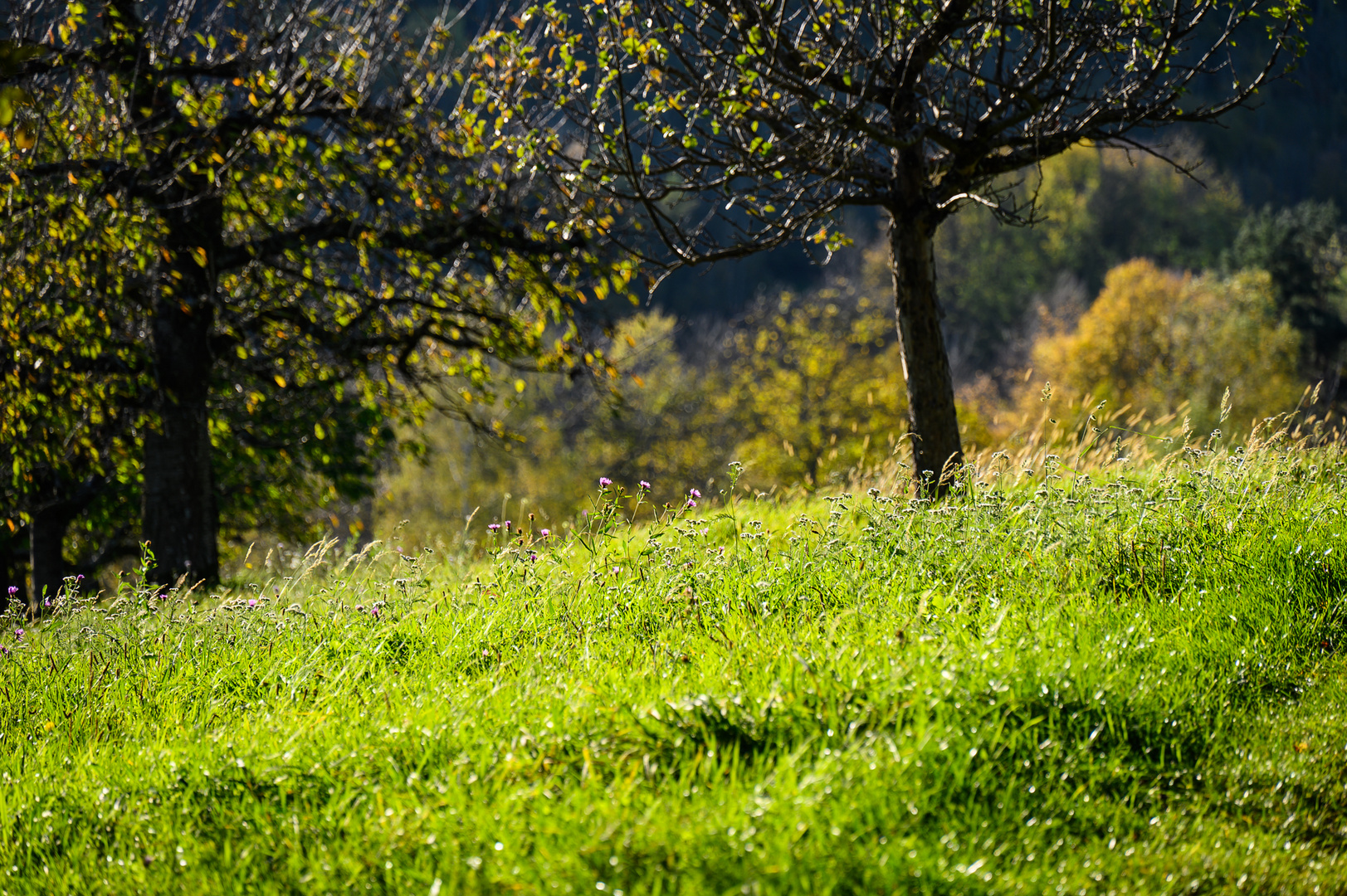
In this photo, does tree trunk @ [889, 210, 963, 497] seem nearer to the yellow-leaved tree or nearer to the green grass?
the green grass

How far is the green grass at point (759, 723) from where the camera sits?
2654 mm

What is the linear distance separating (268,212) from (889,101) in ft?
21.2

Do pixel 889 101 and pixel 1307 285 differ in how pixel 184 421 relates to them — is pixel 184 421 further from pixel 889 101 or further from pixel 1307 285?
pixel 1307 285

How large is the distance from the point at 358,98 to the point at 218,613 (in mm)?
5220

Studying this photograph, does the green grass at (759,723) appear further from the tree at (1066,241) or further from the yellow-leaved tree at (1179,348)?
the tree at (1066,241)

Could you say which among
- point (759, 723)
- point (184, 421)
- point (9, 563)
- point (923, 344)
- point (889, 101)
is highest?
point (889, 101)

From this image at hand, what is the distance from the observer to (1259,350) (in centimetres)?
3975

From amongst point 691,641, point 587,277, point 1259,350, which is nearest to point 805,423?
point 587,277

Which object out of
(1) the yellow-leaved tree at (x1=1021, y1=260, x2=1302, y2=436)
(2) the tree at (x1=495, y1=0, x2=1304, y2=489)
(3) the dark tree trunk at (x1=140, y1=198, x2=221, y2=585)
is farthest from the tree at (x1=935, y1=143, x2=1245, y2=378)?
(3) the dark tree trunk at (x1=140, y1=198, x2=221, y2=585)

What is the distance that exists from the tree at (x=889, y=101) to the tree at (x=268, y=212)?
125cm

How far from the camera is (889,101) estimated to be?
21.1ft

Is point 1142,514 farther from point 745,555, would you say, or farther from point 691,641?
point 691,641

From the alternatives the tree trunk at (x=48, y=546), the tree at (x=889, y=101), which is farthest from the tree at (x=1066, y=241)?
the tree at (x=889, y=101)

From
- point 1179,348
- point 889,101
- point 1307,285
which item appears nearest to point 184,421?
point 889,101
